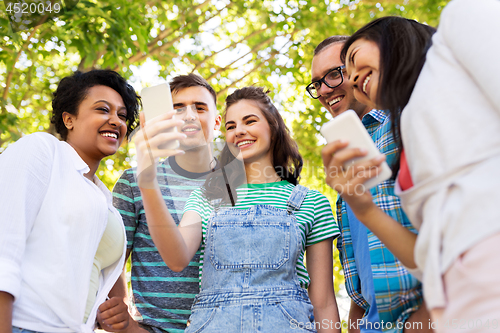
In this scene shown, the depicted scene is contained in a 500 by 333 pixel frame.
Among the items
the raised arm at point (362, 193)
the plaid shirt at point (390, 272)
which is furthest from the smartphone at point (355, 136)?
the plaid shirt at point (390, 272)

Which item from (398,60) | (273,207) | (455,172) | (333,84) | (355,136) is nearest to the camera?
(455,172)

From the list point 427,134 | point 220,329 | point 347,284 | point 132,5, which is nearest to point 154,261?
point 220,329

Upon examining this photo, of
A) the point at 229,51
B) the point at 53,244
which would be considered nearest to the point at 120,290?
the point at 53,244

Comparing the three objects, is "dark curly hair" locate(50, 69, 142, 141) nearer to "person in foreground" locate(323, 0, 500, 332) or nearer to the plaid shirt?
the plaid shirt

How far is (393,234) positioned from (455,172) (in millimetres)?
287

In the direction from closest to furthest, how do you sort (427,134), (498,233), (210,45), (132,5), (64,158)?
1. (498,233)
2. (427,134)
3. (64,158)
4. (132,5)
5. (210,45)

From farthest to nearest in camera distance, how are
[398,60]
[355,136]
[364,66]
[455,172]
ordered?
[364,66] → [398,60] → [355,136] → [455,172]

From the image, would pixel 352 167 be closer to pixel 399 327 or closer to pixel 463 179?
pixel 463 179

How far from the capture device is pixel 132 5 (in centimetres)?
326

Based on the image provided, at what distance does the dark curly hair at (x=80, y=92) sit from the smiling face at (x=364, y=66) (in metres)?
1.24

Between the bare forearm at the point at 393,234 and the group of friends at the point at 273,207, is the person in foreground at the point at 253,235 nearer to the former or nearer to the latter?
the group of friends at the point at 273,207

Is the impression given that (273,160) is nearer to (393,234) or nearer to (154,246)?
(154,246)

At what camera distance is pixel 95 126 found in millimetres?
1932

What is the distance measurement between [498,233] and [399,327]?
72 cm
